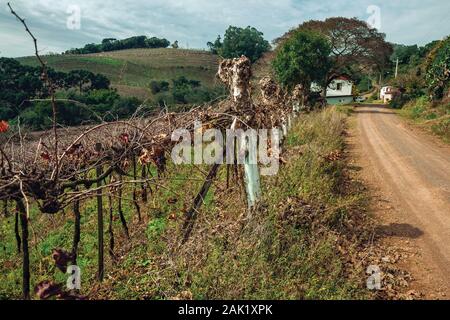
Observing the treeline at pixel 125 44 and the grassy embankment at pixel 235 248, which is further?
the treeline at pixel 125 44

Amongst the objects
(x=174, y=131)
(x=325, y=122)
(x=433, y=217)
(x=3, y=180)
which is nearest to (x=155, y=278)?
(x=174, y=131)

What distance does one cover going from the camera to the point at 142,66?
6338 cm

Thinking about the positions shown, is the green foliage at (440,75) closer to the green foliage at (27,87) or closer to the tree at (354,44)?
the tree at (354,44)

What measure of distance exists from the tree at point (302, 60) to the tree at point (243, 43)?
3162 cm

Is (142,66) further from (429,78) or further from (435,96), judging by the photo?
(435,96)

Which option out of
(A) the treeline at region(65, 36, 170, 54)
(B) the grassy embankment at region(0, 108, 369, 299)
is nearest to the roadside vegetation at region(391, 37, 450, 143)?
(B) the grassy embankment at region(0, 108, 369, 299)

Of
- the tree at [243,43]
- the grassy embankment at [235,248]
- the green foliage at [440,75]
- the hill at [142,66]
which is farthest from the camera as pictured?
the tree at [243,43]

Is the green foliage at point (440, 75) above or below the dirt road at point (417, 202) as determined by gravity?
above

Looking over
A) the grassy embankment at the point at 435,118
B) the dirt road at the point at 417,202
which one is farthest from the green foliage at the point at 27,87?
the grassy embankment at the point at 435,118

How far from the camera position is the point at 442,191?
7871 mm

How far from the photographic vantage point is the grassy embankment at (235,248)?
4047mm

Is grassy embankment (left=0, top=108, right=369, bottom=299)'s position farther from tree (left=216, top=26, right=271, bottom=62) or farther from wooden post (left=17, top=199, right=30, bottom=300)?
tree (left=216, top=26, right=271, bottom=62)
